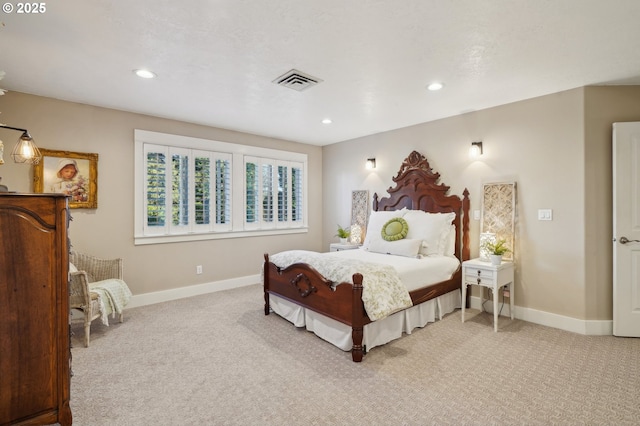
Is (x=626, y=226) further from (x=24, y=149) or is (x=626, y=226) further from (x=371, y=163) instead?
(x=24, y=149)

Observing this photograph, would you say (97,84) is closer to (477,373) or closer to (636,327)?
(477,373)

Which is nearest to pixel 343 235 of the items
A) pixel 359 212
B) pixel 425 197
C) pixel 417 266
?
pixel 359 212

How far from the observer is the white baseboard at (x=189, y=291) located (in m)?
4.16

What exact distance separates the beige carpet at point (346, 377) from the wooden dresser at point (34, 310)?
0.38 meters

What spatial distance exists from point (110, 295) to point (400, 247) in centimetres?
333

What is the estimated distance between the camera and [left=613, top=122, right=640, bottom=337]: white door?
3109 mm

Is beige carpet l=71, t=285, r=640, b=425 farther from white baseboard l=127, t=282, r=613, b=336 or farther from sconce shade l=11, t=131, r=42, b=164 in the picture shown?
sconce shade l=11, t=131, r=42, b=164

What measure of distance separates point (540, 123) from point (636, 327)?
2320 mm

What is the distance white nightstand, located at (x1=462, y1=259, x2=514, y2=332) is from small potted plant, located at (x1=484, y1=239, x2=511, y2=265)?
0.22 ft

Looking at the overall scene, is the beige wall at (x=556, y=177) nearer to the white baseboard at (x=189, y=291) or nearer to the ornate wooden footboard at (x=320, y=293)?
the ornate wooden footboard at (x=320, y=293)

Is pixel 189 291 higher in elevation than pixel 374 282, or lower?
lower

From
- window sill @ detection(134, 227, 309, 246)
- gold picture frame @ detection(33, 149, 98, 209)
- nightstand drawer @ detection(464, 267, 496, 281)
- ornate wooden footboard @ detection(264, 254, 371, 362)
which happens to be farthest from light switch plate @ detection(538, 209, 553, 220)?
gold picture frame @ detection(33, 149, 98, 209)

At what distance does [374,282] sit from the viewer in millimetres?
2779

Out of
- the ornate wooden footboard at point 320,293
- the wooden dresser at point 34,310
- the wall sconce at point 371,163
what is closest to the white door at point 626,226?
the ornate wooden footboard at point 320,293
